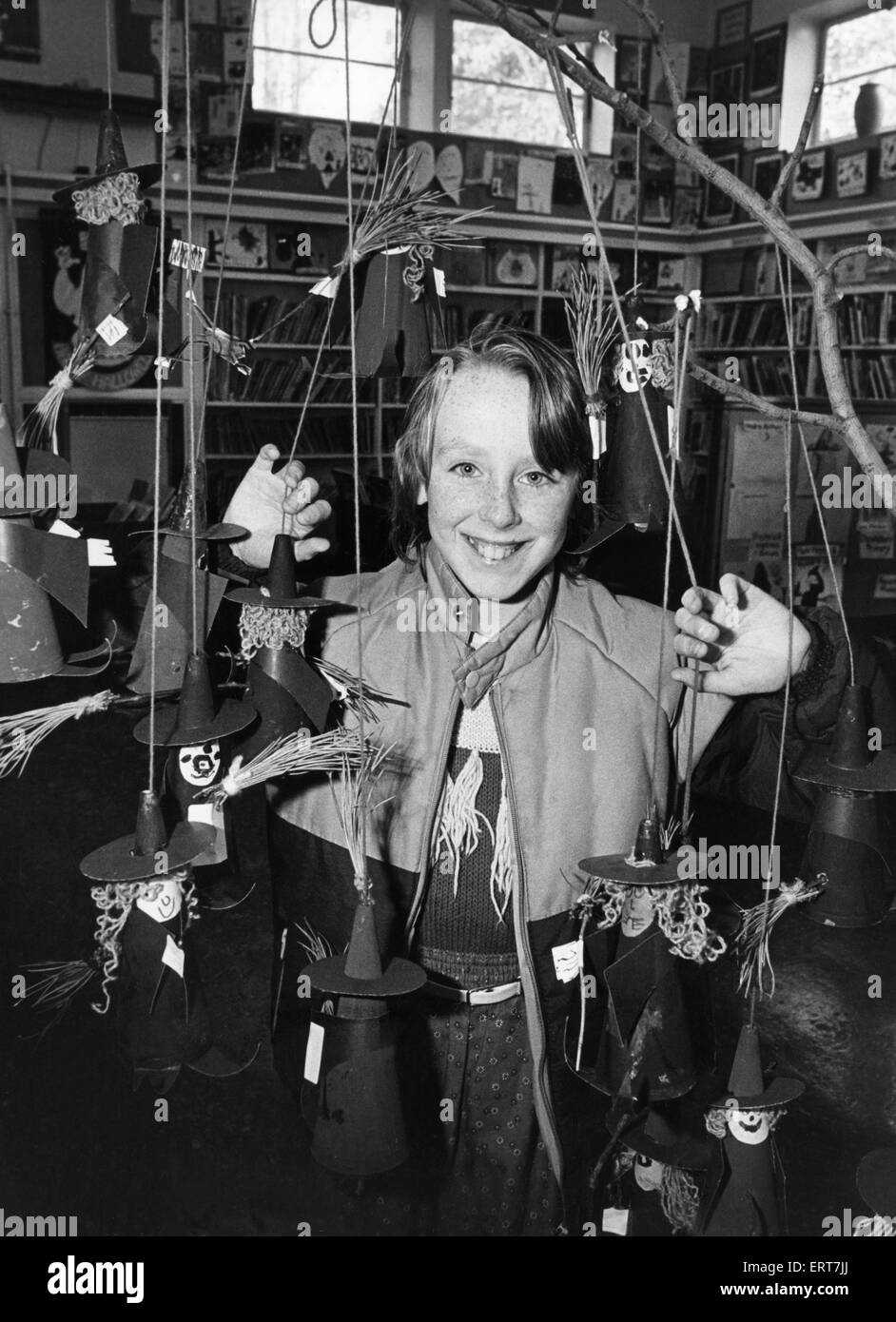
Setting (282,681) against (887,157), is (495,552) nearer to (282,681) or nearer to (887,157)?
(282,681)

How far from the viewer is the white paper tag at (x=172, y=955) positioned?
1191 millimetres

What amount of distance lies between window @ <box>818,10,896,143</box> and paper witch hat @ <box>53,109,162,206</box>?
6.46 meters

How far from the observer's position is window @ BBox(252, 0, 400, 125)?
6820mm

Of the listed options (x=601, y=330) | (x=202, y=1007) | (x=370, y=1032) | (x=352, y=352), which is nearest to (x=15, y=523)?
(x=352, y=352)

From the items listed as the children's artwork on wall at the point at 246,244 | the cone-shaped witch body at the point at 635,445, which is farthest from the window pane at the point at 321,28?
the cone-shaped witch body at the point at 635,445

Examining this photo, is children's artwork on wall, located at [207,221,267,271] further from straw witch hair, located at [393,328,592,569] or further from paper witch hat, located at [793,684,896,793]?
paper witch hat, located at [793,684,896,793]

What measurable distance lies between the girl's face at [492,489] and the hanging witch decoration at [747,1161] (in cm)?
63

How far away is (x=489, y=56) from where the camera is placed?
7.44 meters

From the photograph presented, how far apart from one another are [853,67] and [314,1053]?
7459mm

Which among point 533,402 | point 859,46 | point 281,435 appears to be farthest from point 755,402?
point 859,46

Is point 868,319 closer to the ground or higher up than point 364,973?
higher up

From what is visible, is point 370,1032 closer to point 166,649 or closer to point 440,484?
point 166,649

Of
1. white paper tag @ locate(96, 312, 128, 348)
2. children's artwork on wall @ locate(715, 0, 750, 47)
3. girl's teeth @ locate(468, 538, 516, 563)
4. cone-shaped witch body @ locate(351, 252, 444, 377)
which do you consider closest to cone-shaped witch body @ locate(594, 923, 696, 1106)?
girl's teeth @ locate(468, 538, 516, 563)

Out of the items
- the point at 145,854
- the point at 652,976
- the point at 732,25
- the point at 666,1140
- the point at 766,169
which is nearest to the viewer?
the point at 145,854
